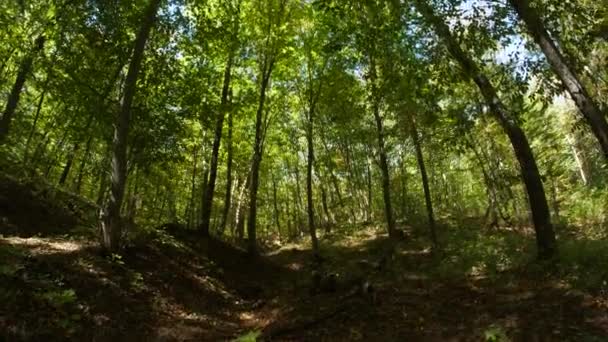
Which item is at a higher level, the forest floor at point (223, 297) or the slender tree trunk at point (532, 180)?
the slender tree trunk at point (532, 180)

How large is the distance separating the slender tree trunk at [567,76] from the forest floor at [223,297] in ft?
10.1

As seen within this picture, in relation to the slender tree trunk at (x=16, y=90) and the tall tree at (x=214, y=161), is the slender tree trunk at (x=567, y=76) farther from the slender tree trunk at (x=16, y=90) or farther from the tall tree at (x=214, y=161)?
the slender tree trunk at (x=16, y=90)

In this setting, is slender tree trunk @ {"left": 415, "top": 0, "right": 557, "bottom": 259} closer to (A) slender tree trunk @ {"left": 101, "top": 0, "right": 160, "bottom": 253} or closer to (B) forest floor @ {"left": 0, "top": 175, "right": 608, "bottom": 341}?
(B) forest floor @ {"left": 0, "top": 175, "right": 608, "bottom": 341}

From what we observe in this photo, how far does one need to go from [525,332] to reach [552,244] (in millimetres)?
Answer: 4964

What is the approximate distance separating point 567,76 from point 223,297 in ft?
33.6

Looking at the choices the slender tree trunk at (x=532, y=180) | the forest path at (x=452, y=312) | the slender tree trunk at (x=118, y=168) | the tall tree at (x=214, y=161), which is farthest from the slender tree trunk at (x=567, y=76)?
the tall tree at (x=214, y=161)

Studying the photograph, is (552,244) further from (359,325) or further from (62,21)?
(62,21)

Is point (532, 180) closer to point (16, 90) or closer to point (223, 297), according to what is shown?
point (223, 297)

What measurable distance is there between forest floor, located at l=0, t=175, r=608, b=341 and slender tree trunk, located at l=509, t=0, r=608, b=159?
3068 millimetres

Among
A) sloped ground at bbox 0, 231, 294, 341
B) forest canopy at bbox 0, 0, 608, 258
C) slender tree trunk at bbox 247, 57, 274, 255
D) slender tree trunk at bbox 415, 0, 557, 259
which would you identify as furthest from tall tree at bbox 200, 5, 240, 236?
slender tree trunk at bbox 415, 0, 557, 259

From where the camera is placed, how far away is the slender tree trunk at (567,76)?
7.43 m

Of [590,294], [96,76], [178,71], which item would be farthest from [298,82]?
[590,294]

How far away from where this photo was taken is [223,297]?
1307cm

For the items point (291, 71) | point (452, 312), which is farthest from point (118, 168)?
point (291, 71)
